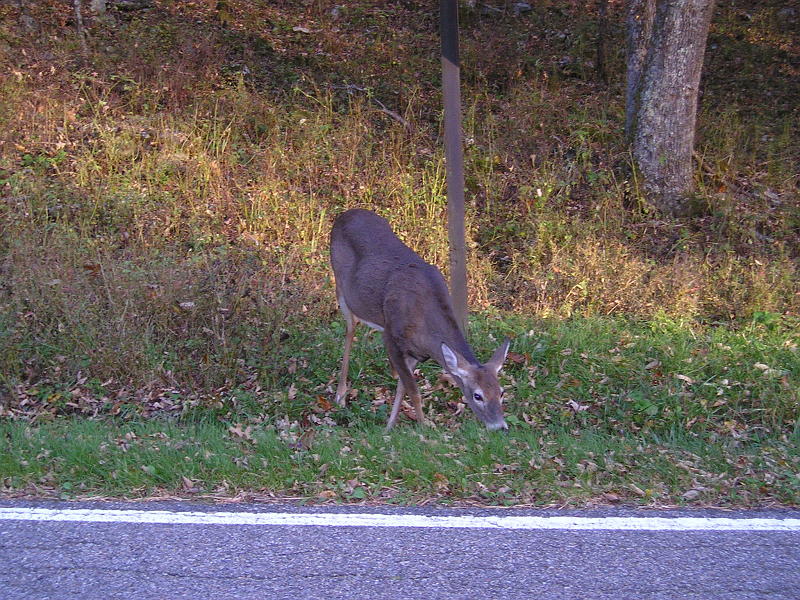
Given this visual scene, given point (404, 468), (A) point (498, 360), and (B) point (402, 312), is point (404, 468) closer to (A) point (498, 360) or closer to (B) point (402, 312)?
(A) point (498, 360)

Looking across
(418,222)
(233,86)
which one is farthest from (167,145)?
(418,222)

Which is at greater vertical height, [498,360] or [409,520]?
[498,360]

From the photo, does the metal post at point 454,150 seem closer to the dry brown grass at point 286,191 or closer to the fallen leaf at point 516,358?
the fallen leaf at point 516,358

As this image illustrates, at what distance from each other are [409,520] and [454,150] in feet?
12.2

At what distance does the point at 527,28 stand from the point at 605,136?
159 inches

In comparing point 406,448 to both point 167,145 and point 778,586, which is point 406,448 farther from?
point 167,145

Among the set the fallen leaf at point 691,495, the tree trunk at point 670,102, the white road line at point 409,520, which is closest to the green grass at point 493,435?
the fallen leaf at point 691,495

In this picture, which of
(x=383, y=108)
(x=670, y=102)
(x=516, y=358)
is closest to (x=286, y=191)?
(x=383, y=108)

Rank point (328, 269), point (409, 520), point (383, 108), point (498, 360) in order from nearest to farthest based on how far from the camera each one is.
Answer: point (409, 520)
point (498, 360)
point (328, 269)
point (383, 108)

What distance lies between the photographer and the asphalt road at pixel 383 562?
150 inches

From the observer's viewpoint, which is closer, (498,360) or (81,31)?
(498,360)

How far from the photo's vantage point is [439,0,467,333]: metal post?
7.08 meters

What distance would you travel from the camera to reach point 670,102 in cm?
1016

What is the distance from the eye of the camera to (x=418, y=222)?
9.92m
